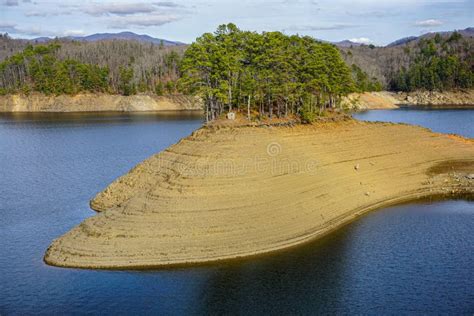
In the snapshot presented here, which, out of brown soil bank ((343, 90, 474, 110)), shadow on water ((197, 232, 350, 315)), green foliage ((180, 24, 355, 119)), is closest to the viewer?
shadow on water ((197, 232, 350, 315))

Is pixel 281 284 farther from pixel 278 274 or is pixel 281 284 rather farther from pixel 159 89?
pixel 159 89

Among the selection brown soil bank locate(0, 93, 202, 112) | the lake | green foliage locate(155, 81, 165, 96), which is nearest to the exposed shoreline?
brown soil bank locate(0, 93, 202, 112)

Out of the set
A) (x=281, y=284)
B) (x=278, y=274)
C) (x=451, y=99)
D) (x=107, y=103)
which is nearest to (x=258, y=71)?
(x=278, y=274)

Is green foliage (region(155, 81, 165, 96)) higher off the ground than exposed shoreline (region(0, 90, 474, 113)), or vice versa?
green foliage (region(155, 81, 165, 96))

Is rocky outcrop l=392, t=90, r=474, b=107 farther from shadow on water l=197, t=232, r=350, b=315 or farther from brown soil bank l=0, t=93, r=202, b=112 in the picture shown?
shadow on water l=197, t=232, r=350, b=315

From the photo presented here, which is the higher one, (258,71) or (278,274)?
(258,71)

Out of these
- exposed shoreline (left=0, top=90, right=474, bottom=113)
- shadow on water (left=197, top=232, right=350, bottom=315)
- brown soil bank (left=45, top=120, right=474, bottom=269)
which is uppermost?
exposed shoreline (left=0, top=90, right=474, bottom=113)
